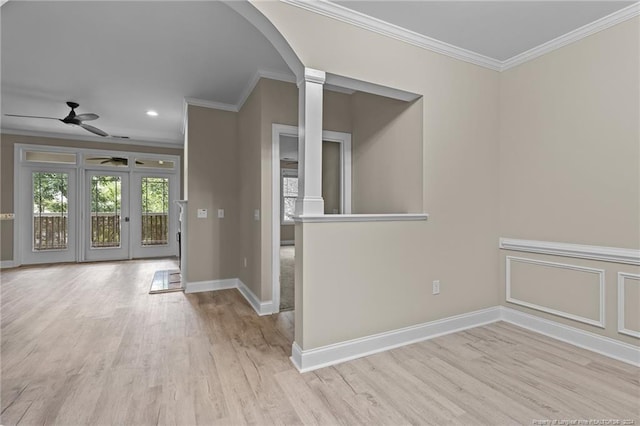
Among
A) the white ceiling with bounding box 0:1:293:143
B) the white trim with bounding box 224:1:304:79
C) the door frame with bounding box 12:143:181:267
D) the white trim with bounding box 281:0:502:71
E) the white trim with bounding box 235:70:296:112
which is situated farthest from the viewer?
the door frame with bounding box 12:143:181:267

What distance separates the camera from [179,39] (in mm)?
2850

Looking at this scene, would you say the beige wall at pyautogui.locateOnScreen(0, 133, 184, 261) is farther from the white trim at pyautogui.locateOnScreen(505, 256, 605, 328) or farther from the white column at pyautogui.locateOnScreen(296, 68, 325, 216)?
the white trim at pyautogui.locateOnScreen(505, 256, 605, 328)

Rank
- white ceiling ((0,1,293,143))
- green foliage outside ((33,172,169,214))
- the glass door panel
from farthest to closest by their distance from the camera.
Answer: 1. the glass door panel
2. green foliage outside ((33,172,169,214))
3. white ceiling ((0,1,293,143))

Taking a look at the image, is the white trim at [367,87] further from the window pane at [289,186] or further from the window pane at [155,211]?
the window pane at [289,186]

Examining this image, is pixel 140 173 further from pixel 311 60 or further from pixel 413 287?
pixel 413 287

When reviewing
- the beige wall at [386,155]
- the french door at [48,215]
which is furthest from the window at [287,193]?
the beige wall at [386,155]

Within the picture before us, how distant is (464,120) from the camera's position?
3014 millimetres

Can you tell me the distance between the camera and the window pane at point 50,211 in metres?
6.41

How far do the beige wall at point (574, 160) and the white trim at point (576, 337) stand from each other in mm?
51

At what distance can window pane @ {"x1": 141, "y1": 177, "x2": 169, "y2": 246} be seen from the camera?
23.9 ft

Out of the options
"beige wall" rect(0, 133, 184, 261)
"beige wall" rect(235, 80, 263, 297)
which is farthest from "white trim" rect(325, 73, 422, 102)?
"beige wall" rect(0, 133, 184, 261)

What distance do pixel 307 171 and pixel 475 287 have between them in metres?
2.10

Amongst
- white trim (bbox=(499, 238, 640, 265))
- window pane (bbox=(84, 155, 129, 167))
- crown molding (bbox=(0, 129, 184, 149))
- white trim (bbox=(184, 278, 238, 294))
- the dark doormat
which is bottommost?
the dark doormat

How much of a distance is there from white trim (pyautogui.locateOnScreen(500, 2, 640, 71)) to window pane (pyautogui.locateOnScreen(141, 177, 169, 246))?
711 cm
